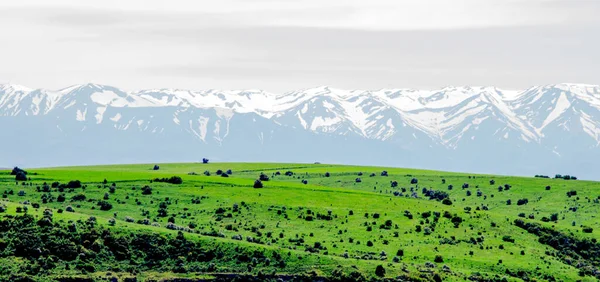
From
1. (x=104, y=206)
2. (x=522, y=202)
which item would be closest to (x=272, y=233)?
(x=104, y=206)

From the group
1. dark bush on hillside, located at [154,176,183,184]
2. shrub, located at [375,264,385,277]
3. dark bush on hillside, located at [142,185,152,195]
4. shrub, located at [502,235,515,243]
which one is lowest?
shrub, located at [375,264,385,277]

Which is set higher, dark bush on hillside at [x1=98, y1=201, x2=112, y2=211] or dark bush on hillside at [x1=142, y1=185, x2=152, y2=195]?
dark bush on hillside at [x1=142, y1=185, x2=152, y2=195]

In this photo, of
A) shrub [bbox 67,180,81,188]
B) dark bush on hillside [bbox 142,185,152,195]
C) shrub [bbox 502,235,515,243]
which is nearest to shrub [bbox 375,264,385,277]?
shrub [bbox 502,235,515,243]

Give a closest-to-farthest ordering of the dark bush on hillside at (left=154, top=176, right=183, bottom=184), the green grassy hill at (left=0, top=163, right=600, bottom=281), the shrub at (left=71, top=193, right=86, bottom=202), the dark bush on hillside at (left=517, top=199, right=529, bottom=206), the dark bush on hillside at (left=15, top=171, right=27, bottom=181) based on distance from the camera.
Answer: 1. the green grassy hill at (left=0, top=163, right=600, bottom=281)
2. the shrub at (left=71, top=193, right=86, bottom=202)
3. the dark bush on hillside at (left=15, top=171, right=27, bottom=181)
4. the dark bush on hillside at (left=154, top=176, right=183, bottom=184)
5. the dark bush on hillside at (left=517, top=199, right=529, bottom=206)

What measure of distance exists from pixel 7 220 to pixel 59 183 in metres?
48.6

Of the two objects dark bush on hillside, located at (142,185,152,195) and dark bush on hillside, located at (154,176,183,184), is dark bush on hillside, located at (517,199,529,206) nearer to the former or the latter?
dark bush on hillside, located at (154,176,183,184)

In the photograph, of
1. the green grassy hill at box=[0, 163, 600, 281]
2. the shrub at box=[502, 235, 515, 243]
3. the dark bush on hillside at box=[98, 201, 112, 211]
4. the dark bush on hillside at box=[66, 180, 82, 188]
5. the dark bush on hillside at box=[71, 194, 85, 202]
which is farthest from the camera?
the dark bush on hillside at box=[66, 180, 82, 188]

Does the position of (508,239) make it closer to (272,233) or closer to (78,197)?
(272,233)

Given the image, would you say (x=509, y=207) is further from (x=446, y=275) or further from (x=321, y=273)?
(x=321, y=273)

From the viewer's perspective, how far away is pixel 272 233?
419 feet

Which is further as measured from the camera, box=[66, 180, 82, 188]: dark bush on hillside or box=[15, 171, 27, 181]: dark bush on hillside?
box=[15, 171, 27, 181]: dark bush on hillside

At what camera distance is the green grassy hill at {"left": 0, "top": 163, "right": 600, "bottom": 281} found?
105000 mm

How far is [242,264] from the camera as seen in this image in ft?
353

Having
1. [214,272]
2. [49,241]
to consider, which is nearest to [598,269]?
[214,272]
